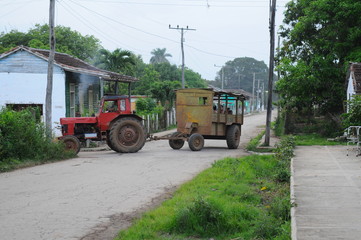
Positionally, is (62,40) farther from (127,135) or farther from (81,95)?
(127,135)

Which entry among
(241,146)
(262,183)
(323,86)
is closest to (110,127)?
(241,146)

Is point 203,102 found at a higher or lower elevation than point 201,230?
higher

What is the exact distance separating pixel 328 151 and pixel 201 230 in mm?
12399

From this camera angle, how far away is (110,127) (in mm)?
19688

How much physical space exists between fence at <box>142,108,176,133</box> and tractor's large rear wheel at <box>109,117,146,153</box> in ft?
41.4

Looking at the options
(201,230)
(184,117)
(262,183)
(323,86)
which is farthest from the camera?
(323,86)

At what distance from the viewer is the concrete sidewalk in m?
6.66

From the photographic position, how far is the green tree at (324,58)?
25.9 meters

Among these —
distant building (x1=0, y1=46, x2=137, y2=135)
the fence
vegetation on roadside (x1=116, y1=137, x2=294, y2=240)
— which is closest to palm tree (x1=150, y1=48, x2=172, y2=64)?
the fence

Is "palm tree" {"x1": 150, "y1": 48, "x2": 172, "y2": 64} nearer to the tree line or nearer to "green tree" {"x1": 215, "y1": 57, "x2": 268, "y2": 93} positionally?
"green tree" {"x1": 215, "y1": 57, "x2": 268, "y2": 93}

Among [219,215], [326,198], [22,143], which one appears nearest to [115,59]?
[22,143]

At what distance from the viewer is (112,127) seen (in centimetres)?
1955

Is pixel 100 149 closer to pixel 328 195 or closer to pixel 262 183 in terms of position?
pixel 262 183

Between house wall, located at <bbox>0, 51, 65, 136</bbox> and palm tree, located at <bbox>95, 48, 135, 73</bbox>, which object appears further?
palm tree, located at <bbox>95, 48, 135, 73</bbox>
